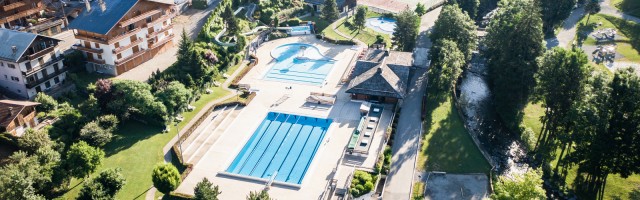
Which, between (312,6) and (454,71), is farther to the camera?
(312,6)

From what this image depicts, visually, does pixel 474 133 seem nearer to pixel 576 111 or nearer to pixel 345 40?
pixel 576 111

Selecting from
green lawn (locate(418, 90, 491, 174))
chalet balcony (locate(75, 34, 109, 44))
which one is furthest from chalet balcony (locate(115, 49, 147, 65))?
green lawn (locate(418, 90, 491, 174))

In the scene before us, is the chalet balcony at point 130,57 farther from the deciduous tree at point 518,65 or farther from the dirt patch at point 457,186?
the deciduous tree at point 518,65

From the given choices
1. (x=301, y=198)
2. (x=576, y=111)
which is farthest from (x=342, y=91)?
(x=576, y=111)

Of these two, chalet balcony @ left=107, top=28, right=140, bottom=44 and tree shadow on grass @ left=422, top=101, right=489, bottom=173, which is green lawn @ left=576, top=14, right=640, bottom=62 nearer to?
tree shadow on grass @ left=422, top=101, right=489, bottom=173

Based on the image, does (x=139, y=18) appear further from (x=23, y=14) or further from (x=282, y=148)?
(x=282, y=148)

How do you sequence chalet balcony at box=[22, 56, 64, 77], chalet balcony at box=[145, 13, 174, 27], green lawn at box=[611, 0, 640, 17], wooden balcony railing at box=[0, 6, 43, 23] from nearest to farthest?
1. chalet balcony at box=[22, 56, 64, 77]
2. chalet balcony at box=[145, 13, 174, 27]
3. wooden balcony railing at box=[0, 6, 43, 23]
4. green lawn at box=[611, 0, 640, 17]
